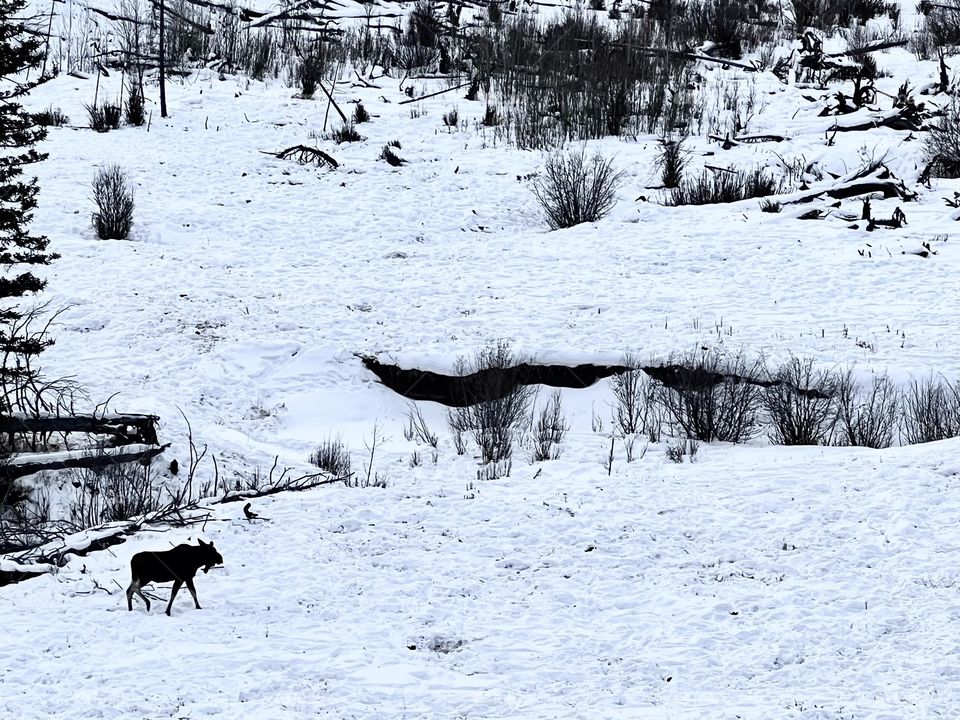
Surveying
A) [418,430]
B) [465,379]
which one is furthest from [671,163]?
[418,430]

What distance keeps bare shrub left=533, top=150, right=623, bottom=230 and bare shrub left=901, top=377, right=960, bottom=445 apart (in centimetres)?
649

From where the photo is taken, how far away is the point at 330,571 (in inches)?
231

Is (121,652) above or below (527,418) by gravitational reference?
below

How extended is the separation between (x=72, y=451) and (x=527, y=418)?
409 centimetres

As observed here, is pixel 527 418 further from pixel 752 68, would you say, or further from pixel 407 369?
pixel 752 68

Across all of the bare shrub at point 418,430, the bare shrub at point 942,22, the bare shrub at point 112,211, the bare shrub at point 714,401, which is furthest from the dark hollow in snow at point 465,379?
the bare shrub at point 942,22

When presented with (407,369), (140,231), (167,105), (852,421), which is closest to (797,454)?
(852,421)

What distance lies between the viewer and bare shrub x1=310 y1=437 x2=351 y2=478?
25.8 ft

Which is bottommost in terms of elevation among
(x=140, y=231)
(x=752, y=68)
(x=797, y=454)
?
(x=797, y=454)

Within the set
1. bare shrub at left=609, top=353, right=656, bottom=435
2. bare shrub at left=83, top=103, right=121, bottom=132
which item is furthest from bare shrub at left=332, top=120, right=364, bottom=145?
bare shrub at left=609, top=353, right=656, bottom=435

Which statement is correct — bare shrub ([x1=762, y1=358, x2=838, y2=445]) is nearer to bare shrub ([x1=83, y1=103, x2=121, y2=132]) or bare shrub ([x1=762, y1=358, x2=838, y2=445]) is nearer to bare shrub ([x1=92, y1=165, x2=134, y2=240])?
bare shrub ([x1=92, y1=165, x2=134, y2=240])

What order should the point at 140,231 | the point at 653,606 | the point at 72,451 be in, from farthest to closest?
the point at 140,231 → the point at 72,451 → the point at 653,606

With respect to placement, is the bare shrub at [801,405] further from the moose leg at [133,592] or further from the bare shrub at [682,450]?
the moose leg at [133,592]

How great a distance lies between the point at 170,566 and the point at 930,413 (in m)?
6.60
